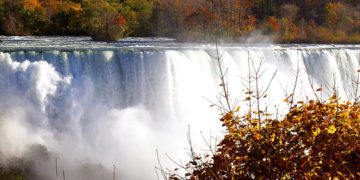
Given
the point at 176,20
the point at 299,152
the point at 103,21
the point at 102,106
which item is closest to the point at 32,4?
the point at 103,21

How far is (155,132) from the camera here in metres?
11.2

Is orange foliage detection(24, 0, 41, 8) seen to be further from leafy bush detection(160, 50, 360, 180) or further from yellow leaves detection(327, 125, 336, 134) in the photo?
yellow leaves detection(327, 125, 336, 134)

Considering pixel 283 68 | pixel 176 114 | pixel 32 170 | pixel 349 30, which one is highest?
pixel 349 30

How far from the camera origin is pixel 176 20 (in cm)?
3219

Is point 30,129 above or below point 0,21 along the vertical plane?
below

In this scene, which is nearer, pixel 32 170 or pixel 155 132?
pixel 32 170

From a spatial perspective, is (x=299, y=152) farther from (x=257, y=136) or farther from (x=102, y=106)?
(x=102, y=106)

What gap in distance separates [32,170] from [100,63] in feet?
12.7

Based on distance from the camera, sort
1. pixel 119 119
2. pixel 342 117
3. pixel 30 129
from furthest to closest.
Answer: pixel 119 119, pixel 30 129, pixel 342 117

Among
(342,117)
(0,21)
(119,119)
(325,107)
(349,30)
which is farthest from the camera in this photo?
(349,30)

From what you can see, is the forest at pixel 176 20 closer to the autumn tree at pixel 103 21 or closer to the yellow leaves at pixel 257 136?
the autumn tree at pixel 103 21

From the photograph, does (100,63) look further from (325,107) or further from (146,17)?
(146,17)

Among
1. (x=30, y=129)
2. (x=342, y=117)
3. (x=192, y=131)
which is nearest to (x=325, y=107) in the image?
(x=342, y=117)

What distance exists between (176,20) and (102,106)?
73.0 ft
